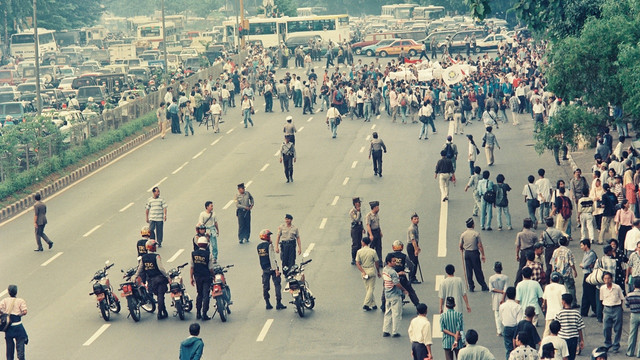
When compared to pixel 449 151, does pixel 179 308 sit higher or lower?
lower

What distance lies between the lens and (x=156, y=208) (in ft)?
89.4

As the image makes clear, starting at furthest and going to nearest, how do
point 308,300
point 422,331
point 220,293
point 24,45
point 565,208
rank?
point 24,45 < point 565,208 < point 308,300 < point 220,293 < point 422,331

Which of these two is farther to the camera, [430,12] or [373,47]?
[430,12]

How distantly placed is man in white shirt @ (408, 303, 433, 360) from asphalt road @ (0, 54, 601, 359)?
1.76 meters

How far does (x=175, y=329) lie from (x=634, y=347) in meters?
7.82

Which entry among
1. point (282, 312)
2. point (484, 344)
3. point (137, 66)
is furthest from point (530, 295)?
point (137, 66)

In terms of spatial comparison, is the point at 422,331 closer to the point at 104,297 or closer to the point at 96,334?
the point at 96,334

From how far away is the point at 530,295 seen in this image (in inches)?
719

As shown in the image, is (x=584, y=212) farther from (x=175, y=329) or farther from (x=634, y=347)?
(x=175, y=329)

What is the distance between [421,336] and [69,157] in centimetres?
2359

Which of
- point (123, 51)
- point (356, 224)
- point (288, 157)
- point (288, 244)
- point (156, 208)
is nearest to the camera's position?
point (288, 244)

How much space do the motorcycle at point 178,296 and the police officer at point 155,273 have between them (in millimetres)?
161

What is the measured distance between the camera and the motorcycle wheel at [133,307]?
21.3 meters

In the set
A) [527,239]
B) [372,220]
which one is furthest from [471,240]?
[372,220]
